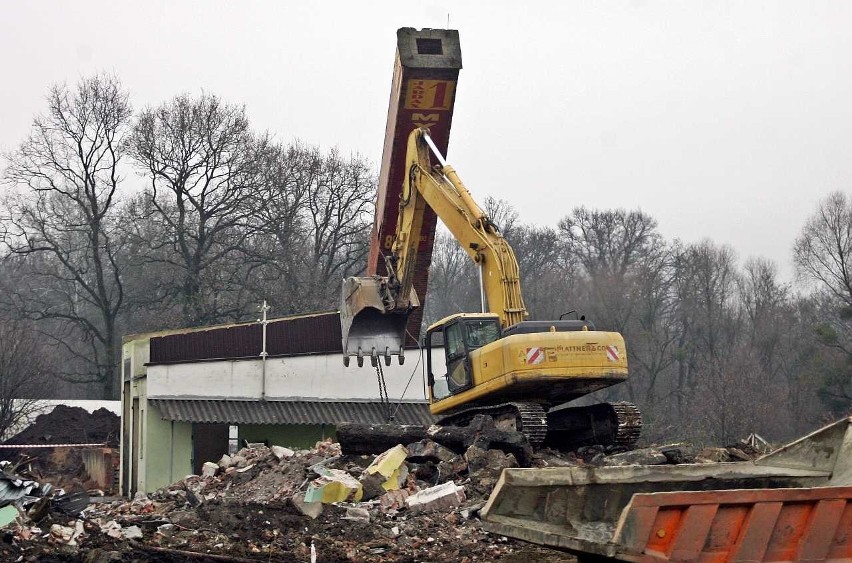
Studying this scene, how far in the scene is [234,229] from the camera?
137 feet

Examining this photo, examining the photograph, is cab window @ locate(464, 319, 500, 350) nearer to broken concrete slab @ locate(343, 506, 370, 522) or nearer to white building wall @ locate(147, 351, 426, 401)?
broken concrete slab @ locate(343, 506, 370, 522)

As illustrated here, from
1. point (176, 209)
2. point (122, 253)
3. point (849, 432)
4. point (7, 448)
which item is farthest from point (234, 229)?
point (849, 432)

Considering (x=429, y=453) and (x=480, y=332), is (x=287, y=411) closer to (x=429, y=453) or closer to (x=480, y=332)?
(x=480, y=332)

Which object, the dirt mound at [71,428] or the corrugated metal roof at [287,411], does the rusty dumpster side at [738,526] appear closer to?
the corrugated metal roof at [287,411]

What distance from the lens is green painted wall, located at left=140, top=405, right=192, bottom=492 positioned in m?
29.0

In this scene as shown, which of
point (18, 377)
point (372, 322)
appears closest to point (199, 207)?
point (18, 377)

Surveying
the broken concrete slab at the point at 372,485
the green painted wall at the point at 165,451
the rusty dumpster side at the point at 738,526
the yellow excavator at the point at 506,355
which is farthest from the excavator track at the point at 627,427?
the green painted wall at the point at 165,451

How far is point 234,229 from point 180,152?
12.2 feet

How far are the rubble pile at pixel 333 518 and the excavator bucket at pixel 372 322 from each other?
3.48 meters

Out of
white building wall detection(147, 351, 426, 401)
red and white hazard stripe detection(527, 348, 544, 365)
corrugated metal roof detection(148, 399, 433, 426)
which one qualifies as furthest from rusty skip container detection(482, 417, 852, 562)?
corrugated metal roof detection(148, 399, 433, 426)

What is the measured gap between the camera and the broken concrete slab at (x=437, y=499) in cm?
1133

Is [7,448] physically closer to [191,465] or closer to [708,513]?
[191,465]

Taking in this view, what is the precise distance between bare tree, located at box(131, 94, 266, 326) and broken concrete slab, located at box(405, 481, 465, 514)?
97.5ft

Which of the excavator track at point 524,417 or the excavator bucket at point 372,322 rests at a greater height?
the excavator bucket at point 372,322
